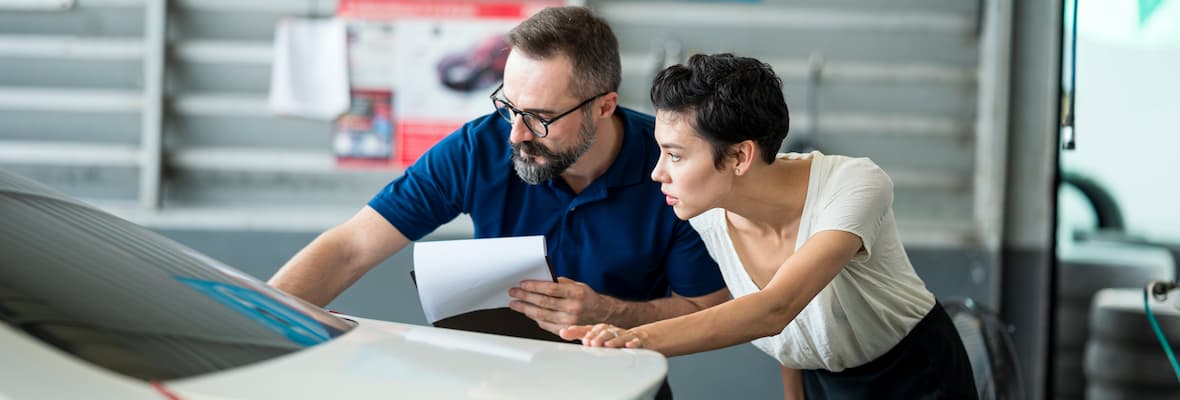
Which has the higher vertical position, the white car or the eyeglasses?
the eyeglasses

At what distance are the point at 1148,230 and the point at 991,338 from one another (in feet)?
5.72

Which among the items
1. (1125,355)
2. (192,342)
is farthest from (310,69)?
(192,342)

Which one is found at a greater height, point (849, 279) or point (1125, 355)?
point (849, 279)

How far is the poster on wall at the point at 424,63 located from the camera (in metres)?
4.58

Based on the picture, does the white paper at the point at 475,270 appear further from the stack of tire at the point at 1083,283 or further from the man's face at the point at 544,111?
the stack of tire at the point at 1083,283

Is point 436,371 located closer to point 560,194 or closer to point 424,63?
point 560,194

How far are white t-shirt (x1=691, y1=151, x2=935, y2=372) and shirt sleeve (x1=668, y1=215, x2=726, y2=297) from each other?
0.36 ft

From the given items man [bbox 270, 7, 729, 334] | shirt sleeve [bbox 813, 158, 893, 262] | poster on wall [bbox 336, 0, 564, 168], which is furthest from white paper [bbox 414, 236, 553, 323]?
poster on wall [bbox 336, 0, 564, 168]

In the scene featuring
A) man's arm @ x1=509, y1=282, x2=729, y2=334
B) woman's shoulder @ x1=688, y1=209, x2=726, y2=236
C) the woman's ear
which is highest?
the woman's ear

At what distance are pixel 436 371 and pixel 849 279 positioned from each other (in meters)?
0.97

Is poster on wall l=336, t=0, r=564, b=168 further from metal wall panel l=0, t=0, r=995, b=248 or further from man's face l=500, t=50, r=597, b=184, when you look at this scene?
man's face l=500, t=50, r=597, b=184

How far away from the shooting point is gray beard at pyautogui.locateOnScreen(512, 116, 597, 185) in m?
2.28

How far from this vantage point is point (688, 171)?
1.98 meters

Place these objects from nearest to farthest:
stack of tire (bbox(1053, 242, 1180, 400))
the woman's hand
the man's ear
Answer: the woman's hand
the man's ear
stack of tire (bbox(1053, 242, 1180, 400))
